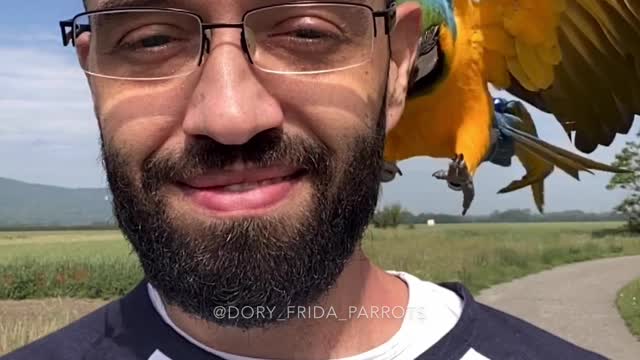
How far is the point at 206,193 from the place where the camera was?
51cm

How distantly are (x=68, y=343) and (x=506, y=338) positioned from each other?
14.4 inches

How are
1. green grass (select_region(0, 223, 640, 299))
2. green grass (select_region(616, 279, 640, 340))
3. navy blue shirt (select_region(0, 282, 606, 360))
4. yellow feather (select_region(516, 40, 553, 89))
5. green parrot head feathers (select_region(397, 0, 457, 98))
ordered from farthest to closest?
green grass (select_region(0, 223, 640, 299)) < green grass (select_region(616, 279, 640, 340)) < yellow feather (select_region(516, 40, 553, 89)) < green parrot head feathers (select_region(397, 0, 457, 98)) < navy blue shirt (select_region(0, 282, 606, 360))

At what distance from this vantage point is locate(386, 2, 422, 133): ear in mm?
618

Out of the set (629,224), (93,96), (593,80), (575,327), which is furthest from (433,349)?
(629,224)

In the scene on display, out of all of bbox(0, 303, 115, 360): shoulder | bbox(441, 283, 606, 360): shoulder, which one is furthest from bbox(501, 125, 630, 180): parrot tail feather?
bbox(0, 303, 115, 360): shoulder

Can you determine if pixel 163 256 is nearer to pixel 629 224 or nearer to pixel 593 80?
pixel 593 80

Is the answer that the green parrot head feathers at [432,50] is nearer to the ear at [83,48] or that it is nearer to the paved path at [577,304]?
the ear at [83,48]

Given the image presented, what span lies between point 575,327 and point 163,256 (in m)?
4.65

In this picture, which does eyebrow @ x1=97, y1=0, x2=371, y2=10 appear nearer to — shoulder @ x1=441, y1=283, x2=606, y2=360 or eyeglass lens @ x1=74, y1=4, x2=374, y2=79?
eyeglass lens @ x1=74, y1=4, x2=374, y2=79

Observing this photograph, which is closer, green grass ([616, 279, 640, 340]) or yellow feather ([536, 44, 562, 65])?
yellow feather ([536, 44, 562, 65])

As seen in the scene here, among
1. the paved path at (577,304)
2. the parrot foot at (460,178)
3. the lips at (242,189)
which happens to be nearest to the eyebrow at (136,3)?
the lips at (242,189)

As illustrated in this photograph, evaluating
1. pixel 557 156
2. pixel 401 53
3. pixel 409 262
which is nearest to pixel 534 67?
pixel 557 156

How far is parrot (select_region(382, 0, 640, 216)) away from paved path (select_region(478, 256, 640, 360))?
182 cm

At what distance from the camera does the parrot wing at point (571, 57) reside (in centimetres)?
114
